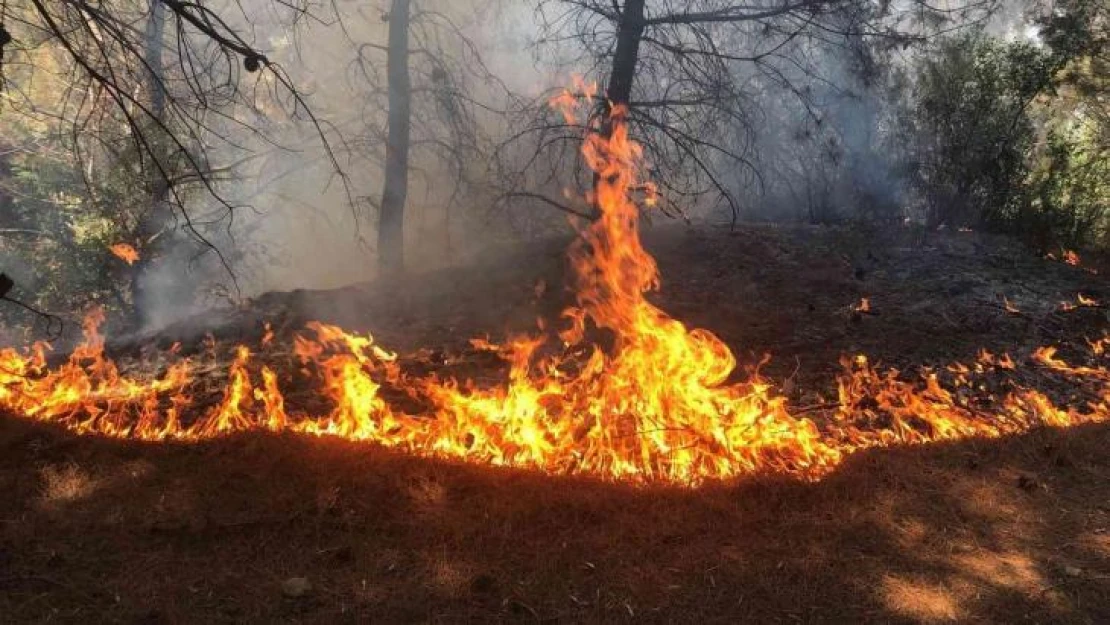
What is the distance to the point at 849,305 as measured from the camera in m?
7.92

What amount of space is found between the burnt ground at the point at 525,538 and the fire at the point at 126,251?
6.63m

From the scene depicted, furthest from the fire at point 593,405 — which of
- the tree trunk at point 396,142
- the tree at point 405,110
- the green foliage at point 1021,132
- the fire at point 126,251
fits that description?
the fire at point 126,251

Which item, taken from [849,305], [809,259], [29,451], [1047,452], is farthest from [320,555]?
[809,259]

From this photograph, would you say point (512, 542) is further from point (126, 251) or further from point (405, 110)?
point (126, 251)

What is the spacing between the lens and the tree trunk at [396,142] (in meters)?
9.65

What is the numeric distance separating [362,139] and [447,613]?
27.5 ft

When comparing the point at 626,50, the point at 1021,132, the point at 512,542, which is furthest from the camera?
the point at 1021,132

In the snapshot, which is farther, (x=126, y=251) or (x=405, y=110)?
(x=126, y=251)

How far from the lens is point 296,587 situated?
3.26 meters

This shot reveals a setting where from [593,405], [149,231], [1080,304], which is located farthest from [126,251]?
[1080,304]

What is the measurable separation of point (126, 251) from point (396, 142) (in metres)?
4.42

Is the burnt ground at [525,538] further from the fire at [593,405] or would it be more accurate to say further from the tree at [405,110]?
the tree at [405,110]

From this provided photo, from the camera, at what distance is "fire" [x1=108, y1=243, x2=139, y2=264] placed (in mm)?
10055

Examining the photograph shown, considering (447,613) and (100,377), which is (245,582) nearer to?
(447,613)
